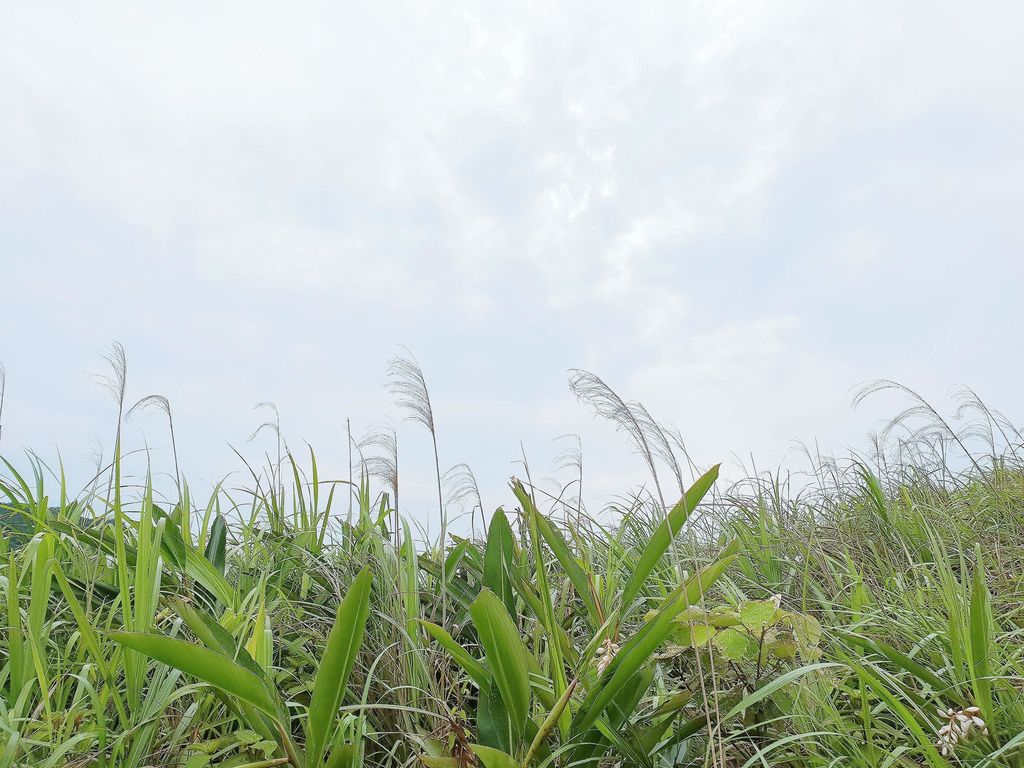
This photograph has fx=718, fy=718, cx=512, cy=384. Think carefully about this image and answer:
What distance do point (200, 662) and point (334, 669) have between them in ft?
0.98

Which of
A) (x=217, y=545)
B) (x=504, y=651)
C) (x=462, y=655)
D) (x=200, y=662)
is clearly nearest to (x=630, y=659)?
(x=504, y=651)

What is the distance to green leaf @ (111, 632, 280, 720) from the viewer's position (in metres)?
1.43

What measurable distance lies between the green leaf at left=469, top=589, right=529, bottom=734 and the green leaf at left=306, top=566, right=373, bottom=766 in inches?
10.3

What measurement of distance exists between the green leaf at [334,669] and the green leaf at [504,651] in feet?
0.86

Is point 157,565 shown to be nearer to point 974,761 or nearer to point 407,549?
point 407,549

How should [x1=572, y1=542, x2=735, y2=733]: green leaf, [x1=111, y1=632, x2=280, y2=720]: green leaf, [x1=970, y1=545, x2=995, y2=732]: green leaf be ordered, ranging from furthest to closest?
[x1=970, y1=545, x2=995, y2=732]: green leaf < [x1=572, y1=542, x2=735, y2=733]: green leaf < [x1=111, y1=632, x2=280, y2=720]: green leaf

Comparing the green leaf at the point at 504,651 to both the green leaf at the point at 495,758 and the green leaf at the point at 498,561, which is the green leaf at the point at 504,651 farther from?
the green leaf at the point at 498,561

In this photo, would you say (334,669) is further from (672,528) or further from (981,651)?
(981,651)

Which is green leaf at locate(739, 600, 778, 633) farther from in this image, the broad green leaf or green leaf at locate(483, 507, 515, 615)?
green leaf at locate(483, 507, 515, 615)

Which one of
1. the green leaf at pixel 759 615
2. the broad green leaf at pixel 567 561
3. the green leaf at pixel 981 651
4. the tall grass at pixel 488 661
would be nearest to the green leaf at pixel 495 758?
the tall grass at pixel 488 661

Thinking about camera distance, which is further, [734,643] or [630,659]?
[734,643]

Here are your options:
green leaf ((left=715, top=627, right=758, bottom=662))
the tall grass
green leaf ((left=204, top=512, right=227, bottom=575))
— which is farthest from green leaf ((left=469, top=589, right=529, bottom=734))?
green leaf ((left=204, top=512, right=227, bottom=575))

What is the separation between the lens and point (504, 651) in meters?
1.62

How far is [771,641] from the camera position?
1.93 metres
